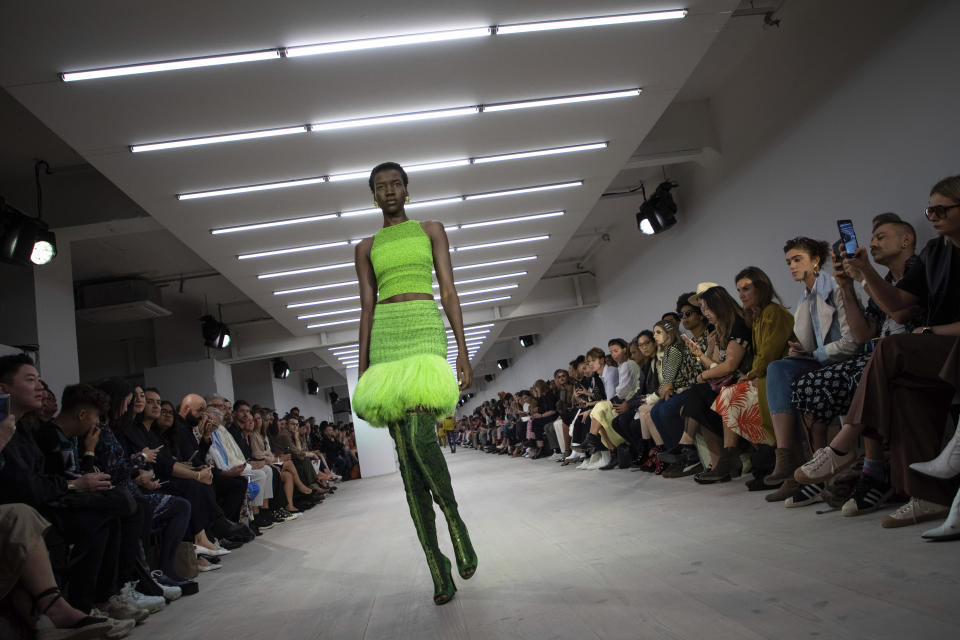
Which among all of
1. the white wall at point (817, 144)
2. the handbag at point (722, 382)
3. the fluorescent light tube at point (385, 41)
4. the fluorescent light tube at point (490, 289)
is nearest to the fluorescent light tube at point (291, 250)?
the fluorescent light tube at point (385, 41)

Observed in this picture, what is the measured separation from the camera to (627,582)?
72.8 inches

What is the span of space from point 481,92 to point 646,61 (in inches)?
40.2

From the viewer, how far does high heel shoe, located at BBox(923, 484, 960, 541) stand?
5.68 feet

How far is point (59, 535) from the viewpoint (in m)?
2.51

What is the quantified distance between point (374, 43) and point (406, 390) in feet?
7.75

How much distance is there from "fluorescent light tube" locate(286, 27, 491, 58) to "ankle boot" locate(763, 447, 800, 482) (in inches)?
101

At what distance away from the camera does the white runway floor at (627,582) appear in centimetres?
138

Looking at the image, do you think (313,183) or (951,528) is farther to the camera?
(313,183)

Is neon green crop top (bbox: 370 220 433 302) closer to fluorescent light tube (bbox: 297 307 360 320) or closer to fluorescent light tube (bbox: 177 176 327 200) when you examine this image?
fluorescent light tube (bbox: 177 176 327 200)

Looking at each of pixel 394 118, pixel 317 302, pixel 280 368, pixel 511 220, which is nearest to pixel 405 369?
pixel 394 118

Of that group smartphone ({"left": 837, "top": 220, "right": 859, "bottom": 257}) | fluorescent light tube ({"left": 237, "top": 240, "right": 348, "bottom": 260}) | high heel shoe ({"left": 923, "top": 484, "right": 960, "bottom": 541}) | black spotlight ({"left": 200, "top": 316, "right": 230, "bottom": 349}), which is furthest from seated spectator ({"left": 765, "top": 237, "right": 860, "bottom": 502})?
black spotlight ({"left": 200, "top": 316, "right": 230, "bottom": 349})

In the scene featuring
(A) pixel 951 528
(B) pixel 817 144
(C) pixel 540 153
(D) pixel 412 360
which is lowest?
(A) pixel 951 528

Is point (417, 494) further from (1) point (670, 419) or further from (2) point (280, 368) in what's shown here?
(2) point (280, 368)

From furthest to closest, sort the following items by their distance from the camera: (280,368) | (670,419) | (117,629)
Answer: (280,368) → (670,419) → (117,629)
